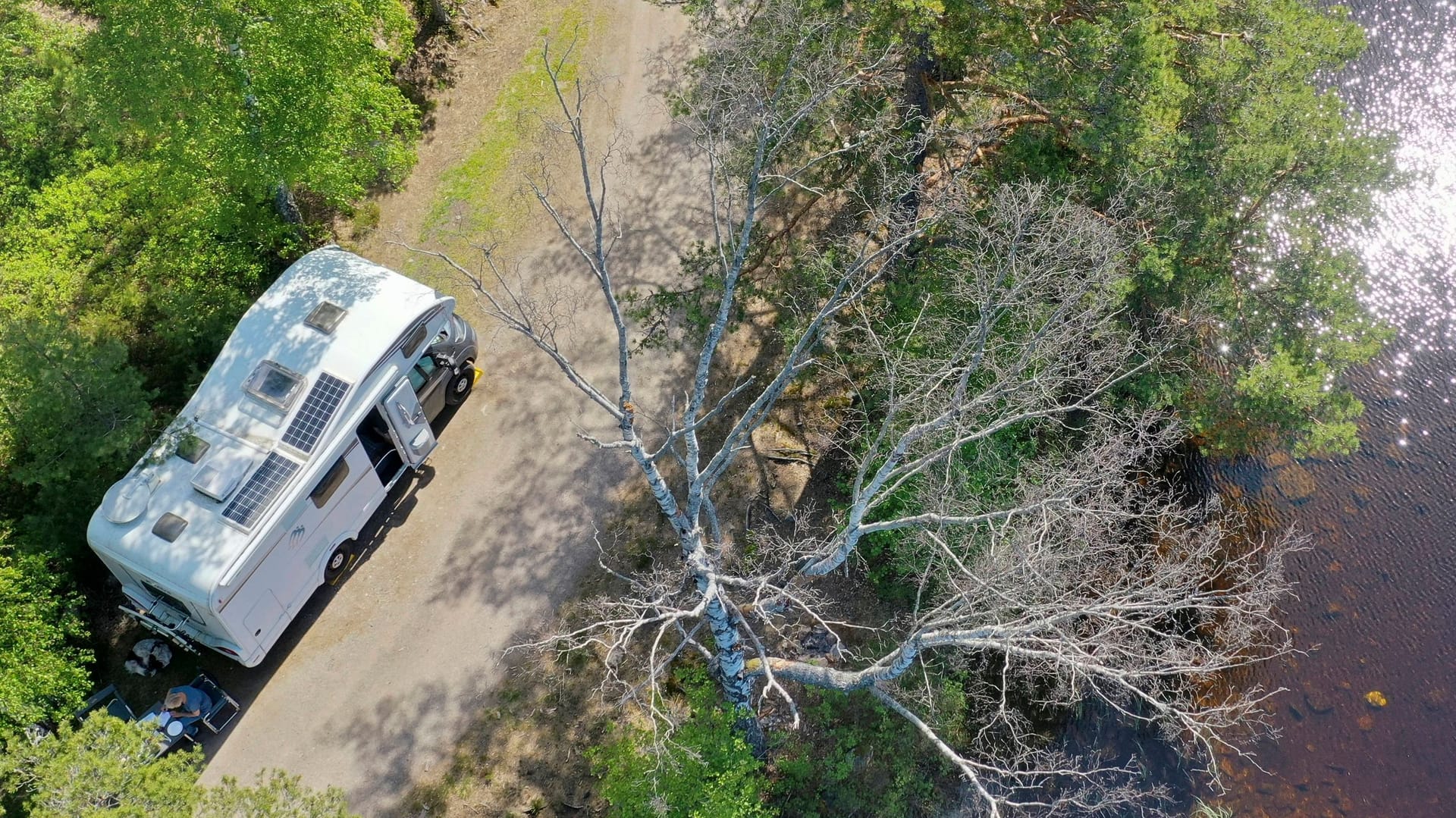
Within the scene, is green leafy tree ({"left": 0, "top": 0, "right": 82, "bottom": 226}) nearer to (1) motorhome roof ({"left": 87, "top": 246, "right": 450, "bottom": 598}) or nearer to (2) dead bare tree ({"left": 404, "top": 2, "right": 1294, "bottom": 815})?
(1) motorhome roof ({"left": 87, "top": 246, "right": 450, "bottom": 598})

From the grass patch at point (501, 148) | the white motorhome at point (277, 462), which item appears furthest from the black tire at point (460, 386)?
the grass patch at point (501, 148)

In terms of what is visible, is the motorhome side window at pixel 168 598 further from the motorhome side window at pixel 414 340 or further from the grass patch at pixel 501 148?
the grass patch at pixel 501 148

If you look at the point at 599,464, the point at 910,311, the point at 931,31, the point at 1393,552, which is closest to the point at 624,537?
the point at 599,464

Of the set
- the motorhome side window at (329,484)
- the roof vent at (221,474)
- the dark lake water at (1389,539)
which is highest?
the roof vent at (221,474)

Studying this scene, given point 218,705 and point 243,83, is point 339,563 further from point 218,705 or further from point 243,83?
point 243,83

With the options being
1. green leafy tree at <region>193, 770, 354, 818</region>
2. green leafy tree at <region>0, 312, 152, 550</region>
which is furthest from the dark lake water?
green leafy tree at <region>0, 312, 152, 550</region>

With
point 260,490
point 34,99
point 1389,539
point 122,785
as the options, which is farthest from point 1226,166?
point 34,99
